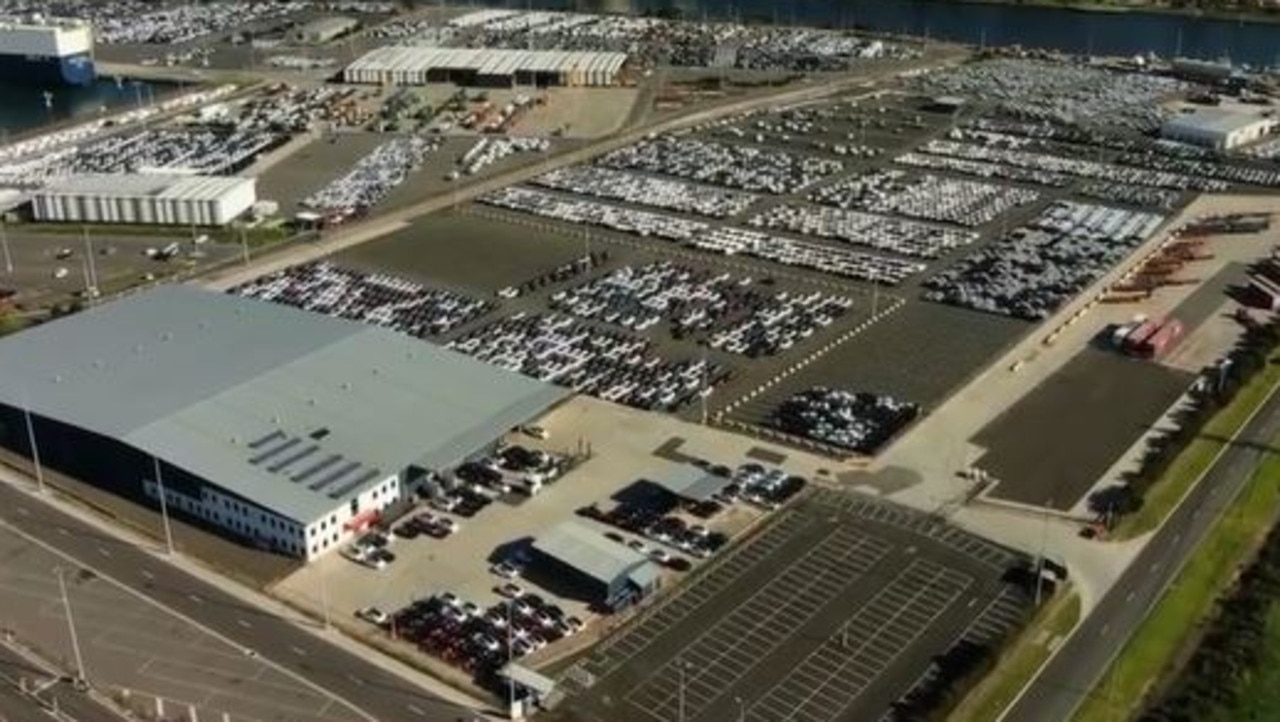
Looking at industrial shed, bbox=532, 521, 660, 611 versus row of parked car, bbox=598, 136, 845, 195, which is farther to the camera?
row of parked car, bbox=598, 136, 845, 195

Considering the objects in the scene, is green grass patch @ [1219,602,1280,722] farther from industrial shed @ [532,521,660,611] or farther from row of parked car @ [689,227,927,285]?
row of parked car @ [689,227,927,285]

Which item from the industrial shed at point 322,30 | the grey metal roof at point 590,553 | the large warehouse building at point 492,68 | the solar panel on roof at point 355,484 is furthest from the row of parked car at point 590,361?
the industrial shed at point 322,30

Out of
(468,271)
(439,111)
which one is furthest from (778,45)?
(468,271)

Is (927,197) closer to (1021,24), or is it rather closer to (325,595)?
(325,595)

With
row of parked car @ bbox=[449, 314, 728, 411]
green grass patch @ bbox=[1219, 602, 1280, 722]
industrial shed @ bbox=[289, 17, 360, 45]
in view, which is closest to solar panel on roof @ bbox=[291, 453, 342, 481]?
row of parked car @ bbox=[449, 314, 728, 411]

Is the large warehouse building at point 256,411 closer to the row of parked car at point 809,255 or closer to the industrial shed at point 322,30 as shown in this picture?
the row of parked car at point 809,255

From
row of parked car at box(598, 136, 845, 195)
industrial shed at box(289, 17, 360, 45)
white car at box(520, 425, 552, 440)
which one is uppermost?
industrial shed at box(289, 17, 360, 45)
